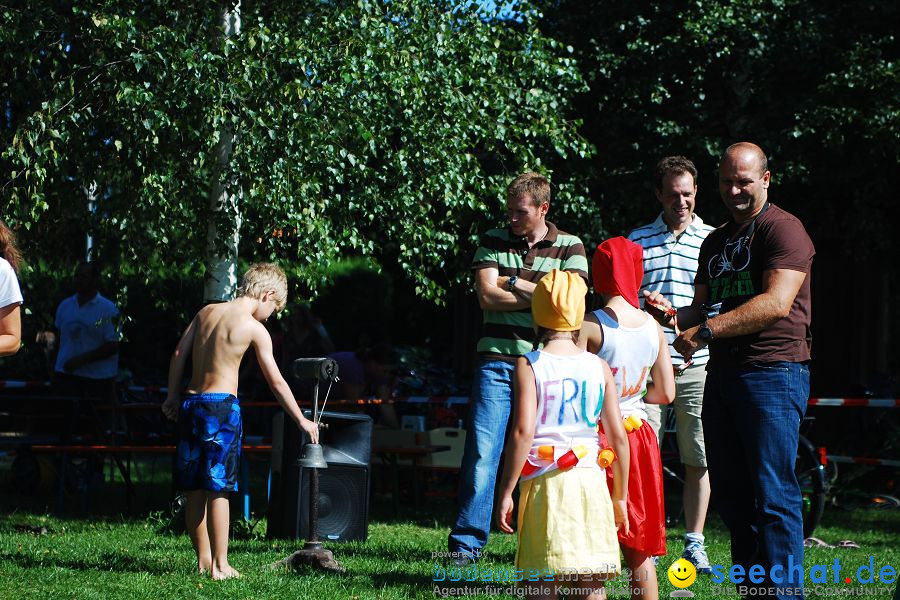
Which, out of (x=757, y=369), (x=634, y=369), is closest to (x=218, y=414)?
(x=634, y=369)

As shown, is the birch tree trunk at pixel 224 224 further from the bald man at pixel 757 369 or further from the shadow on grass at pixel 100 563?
the bald man at pixel 757 369

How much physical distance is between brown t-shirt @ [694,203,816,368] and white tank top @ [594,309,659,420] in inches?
12.4

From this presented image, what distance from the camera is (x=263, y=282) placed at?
5836mm

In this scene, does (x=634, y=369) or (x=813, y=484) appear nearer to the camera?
(x=634, y=369)

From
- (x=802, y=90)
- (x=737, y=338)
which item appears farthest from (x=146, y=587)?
(x=802, y=90)

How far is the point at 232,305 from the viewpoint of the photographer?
229 inches

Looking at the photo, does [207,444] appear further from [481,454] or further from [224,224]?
[224,224]

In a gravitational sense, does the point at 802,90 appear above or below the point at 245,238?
above

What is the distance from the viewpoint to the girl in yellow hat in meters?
3.75

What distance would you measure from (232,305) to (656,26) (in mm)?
7165

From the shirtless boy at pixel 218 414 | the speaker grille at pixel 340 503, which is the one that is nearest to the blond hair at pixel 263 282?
the shirtless boy at pixel 218 414

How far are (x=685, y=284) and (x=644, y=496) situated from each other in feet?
5.93

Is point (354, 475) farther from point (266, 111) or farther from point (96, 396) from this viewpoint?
point (96, 396)

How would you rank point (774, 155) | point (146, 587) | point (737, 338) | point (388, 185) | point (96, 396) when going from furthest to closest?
1. point (774, 155)
2. point (96, 396)
3. point (388, 185)
4. point (146, 587)
5. point (737, 338)
